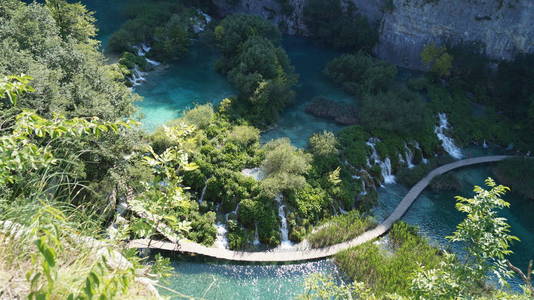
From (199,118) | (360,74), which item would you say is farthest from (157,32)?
(360,74)

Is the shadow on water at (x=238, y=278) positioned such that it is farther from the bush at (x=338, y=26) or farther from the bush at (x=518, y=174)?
the bush at (x=338, y=26)

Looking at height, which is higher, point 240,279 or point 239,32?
point 239,32

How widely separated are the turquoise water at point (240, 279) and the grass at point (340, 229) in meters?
1.37

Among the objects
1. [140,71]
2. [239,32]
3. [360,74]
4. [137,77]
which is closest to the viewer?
[137,77]

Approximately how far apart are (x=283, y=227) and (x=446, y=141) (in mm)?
14402

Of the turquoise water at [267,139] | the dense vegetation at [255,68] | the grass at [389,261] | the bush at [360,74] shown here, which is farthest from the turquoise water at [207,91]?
the grass at [389,261]

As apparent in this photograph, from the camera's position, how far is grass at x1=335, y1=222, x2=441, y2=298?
50.2 feet

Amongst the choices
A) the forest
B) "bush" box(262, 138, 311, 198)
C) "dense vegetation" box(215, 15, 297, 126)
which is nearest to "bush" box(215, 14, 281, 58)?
"dense vegetation" box(215, 15, 297, 126)

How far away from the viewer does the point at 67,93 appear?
616 inches

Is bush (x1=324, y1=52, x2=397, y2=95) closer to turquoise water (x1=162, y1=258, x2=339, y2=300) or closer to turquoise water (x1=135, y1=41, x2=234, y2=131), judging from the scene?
turquoise water (x1=135, y1=41, x2=234, y2=131)

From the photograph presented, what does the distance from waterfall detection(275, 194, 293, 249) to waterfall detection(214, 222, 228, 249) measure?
244 cm

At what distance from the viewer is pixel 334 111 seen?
86.6 feet

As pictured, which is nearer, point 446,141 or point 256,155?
point 256,155

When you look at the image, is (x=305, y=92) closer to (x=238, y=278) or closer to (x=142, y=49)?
(x=142, y=49)
